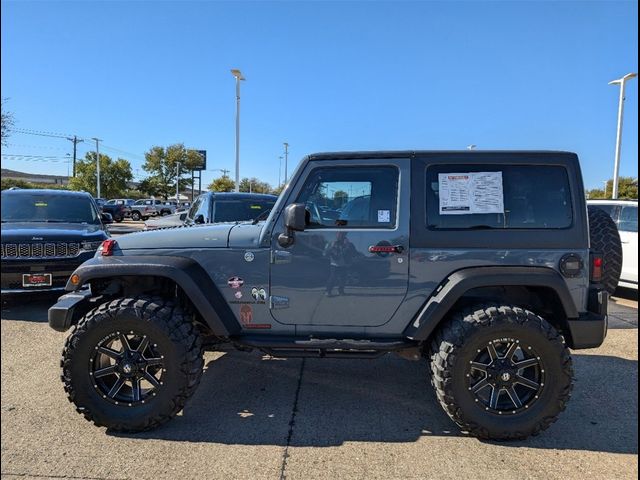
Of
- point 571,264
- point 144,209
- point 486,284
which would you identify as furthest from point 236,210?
point 144,209

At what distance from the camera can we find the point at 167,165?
66.6 meters

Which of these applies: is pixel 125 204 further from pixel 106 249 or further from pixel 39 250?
pixel 106 249

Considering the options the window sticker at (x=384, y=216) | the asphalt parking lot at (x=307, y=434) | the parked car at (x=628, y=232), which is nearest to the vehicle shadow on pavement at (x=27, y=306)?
the asphalt parking lot at (x=307, y=434)

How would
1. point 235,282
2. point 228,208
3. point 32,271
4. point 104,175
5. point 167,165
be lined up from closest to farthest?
point 235,282, point 32,271, point 228,208, point 104,175, point 167,165

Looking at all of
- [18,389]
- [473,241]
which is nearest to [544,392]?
[473,241]

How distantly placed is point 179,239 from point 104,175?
4473 cm

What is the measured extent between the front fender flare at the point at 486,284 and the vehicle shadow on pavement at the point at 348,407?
80 centimetres

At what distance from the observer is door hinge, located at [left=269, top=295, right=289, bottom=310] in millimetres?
3090

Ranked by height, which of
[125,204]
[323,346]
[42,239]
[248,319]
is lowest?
[323,346]

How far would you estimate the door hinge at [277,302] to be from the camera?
10.1ft

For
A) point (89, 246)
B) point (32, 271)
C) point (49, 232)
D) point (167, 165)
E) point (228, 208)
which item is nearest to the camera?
point (32, 271)

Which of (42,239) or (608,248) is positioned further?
(42,239)

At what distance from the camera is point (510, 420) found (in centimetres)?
290

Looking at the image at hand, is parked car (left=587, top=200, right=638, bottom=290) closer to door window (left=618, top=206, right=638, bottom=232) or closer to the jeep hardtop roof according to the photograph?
door window (left=618, top=206, right=638, bottom=232)
